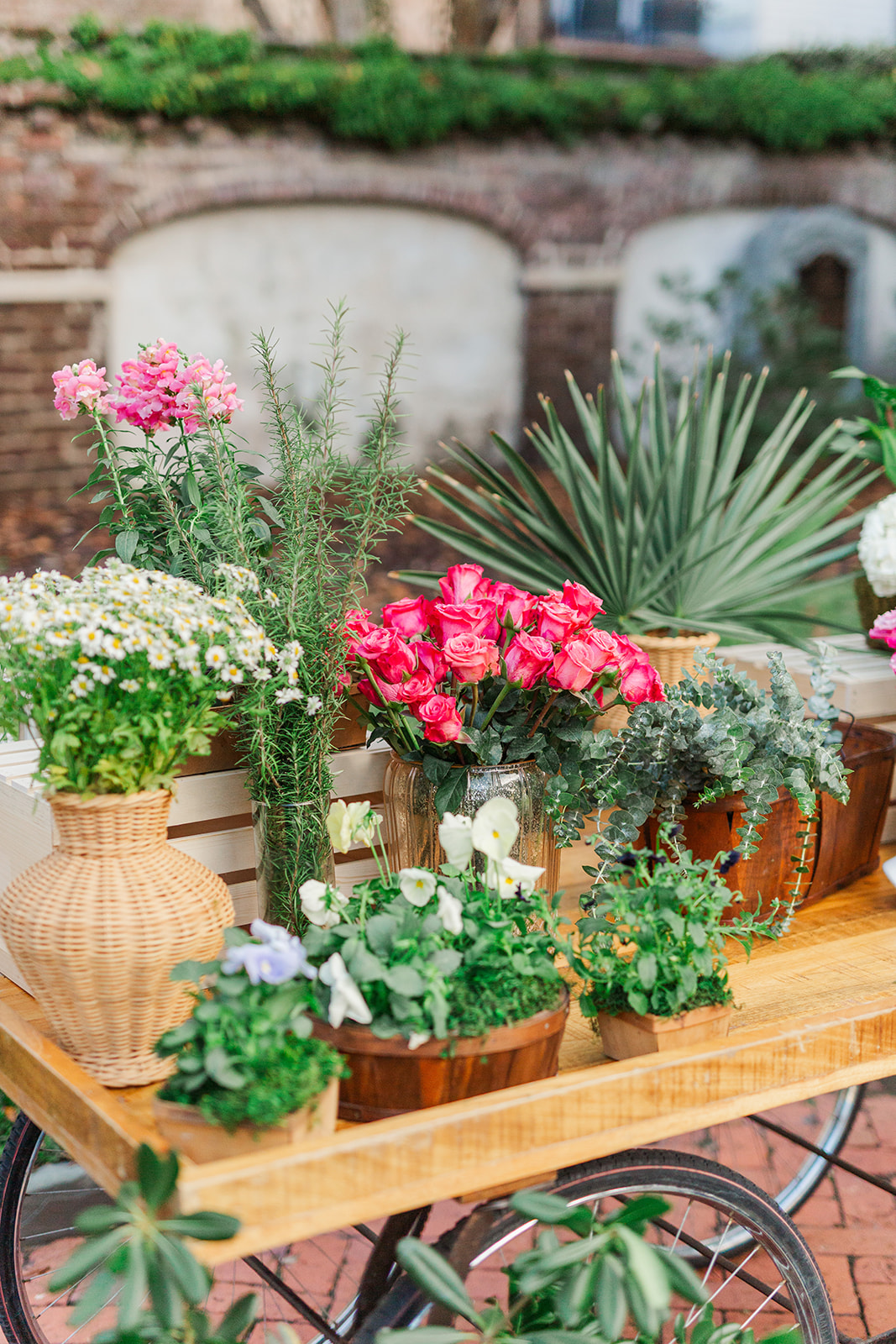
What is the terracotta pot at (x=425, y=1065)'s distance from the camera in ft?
3.66

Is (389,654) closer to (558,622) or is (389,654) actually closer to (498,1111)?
(558,622)

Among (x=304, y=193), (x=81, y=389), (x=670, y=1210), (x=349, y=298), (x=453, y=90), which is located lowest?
(x=670, y=1210)

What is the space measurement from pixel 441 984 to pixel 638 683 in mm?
522

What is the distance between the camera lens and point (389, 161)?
5.96 meters

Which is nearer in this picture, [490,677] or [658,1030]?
[658,1030]

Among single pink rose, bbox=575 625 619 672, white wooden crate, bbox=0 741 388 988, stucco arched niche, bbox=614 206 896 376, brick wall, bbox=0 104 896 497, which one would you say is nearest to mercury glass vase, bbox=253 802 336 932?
white wooden crate, bbox=0 741 388 988

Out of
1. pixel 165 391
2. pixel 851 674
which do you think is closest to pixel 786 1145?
pixel 851 674

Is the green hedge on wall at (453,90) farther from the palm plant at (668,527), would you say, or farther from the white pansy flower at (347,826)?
the white pansy flower at (347,826)

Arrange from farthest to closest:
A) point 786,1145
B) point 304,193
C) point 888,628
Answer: point 304,193
point 786,1145
point 888,628

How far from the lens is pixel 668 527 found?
7.07 ft

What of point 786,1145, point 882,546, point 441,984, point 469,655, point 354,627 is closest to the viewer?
point 441,984

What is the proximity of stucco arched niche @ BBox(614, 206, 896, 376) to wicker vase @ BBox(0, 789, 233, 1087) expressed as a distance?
587cm

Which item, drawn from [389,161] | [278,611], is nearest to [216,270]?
[389,161]

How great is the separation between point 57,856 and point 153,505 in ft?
1.74
